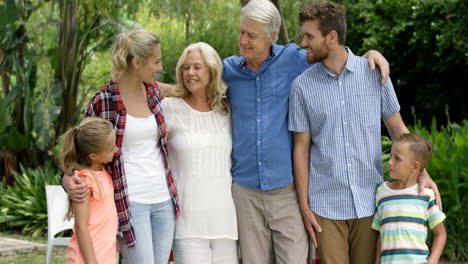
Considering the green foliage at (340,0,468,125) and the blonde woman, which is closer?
the blonde woman

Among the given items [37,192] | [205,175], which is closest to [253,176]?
[205,175]

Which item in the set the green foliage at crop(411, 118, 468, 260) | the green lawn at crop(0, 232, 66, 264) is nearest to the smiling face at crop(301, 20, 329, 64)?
the green foliage at crop(411, 118, 468, 260)

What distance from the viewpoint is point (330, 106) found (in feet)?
12.1

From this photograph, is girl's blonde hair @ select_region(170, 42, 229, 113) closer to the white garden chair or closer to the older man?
the older man

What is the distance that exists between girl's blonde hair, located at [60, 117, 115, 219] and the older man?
0.81 meters

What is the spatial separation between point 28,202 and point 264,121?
21.0 ft

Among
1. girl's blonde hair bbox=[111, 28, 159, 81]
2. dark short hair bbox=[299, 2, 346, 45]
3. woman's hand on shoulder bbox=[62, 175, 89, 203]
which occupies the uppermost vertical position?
dark short hair bbox=[299, 2, 346, 45]

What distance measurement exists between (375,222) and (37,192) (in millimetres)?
6655

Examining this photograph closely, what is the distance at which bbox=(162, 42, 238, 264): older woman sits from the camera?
3783mm

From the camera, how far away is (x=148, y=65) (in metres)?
3.66

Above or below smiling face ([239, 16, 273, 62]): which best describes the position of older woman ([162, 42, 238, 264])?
below

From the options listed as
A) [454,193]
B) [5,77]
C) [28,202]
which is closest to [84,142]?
[454,193]

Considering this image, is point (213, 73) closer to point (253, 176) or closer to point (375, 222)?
point (253, 176)

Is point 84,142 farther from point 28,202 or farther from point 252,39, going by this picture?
point 28,202
